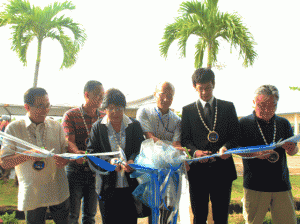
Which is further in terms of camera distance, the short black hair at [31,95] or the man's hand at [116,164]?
the short black hair at [31,95]

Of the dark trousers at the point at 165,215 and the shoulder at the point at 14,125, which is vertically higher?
the shoulder at the point at 14,125

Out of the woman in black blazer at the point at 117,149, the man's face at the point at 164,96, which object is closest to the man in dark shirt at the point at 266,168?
the man's face at the point at 164,96

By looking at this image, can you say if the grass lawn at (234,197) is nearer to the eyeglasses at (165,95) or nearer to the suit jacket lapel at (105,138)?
the suit jacket lapel at (105,138)

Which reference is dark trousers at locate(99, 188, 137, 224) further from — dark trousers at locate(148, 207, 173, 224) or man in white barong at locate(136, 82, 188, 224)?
man in white barong at locate(136, 82, 188, 224)

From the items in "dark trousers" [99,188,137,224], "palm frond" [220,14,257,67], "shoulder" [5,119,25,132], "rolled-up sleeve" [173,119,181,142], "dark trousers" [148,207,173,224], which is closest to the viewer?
"dark trousers" [148,207,173,224]

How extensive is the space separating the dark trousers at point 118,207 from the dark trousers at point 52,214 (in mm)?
574

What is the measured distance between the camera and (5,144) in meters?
2.29

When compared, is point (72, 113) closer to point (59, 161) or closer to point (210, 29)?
point (59, 161)

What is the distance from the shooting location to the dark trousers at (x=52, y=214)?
2369mm

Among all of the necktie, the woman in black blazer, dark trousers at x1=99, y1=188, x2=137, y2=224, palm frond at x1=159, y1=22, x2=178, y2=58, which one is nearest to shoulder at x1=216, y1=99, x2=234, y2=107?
the necktie

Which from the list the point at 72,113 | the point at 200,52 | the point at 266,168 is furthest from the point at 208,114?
the point at 200,52

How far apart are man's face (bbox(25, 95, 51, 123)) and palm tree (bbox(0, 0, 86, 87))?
224 inches

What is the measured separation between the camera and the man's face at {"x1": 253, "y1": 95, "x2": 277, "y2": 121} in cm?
255

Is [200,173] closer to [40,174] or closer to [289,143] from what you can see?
[289,143]
